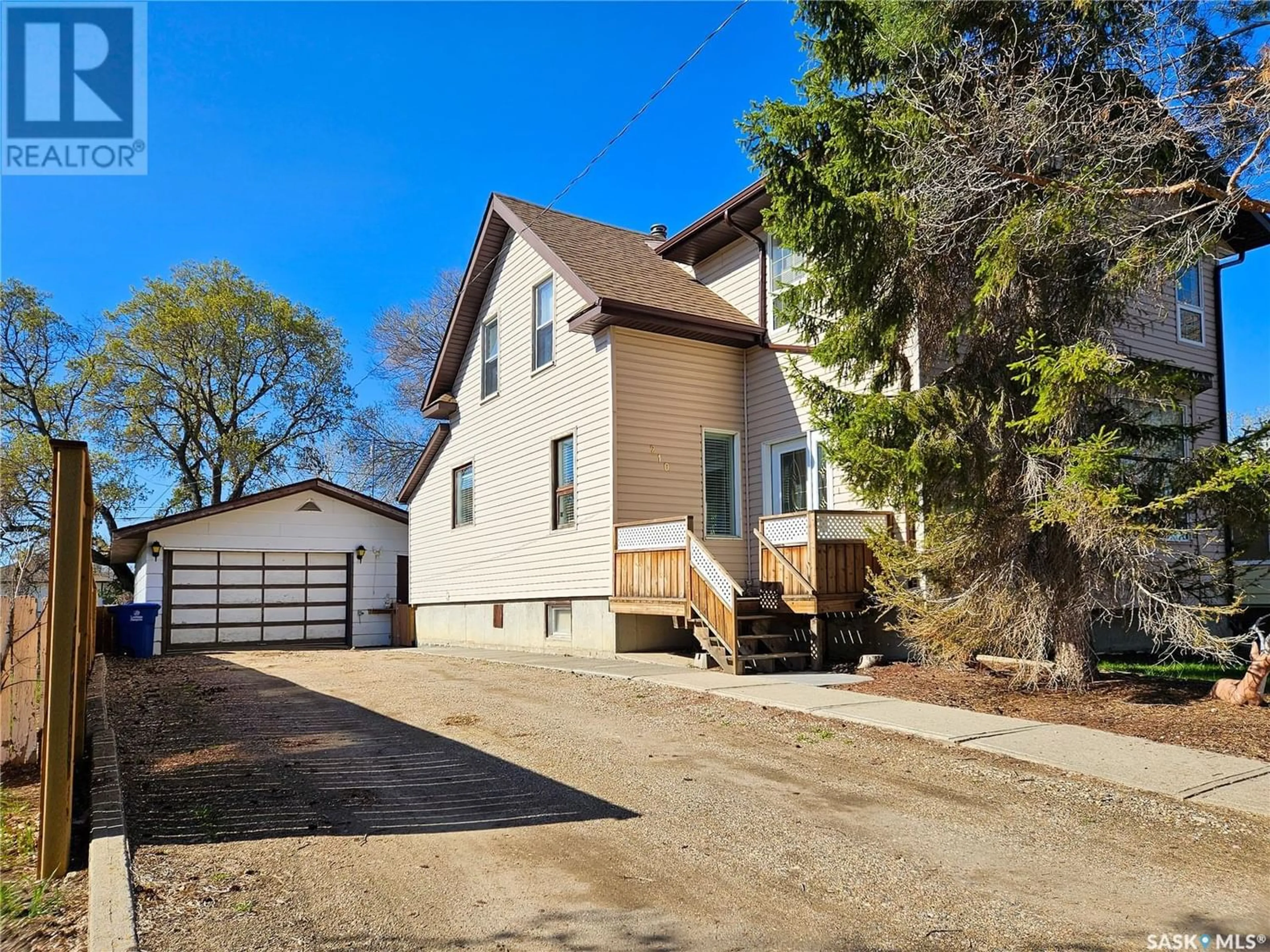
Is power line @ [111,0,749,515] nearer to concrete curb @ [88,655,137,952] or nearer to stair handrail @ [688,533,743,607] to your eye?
stair handrail @ [688,533,743,607]

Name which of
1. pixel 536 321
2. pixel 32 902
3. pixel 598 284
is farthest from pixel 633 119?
pixel 32 902

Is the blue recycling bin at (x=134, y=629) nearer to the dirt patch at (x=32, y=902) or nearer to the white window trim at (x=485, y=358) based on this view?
the white window trim at (x=485, y=358)

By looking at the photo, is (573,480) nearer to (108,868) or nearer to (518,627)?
(518,627)

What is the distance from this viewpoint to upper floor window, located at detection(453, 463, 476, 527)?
19.6 metres

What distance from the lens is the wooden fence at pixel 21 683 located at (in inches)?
244

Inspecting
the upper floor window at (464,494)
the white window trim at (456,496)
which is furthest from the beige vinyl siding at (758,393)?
the upper floor window at (464,494)

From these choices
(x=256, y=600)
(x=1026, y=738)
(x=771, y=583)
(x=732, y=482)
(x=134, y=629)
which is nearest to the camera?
(x=1026, y=738)

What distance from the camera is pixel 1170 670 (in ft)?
36.8

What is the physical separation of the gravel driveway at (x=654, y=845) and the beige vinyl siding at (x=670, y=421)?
651 cm

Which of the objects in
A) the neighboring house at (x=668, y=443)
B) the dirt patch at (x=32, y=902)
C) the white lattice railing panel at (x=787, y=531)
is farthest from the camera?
the neighboring house at (x=668, y=443)

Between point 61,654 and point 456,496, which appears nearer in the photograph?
point 61,654

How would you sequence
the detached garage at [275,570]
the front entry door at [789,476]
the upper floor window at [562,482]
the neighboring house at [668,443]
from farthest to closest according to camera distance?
the detached garage at [275,570] → the upper floor window at [562,482] → the front entry door at [789,476] → the neighboring house at [668,443]

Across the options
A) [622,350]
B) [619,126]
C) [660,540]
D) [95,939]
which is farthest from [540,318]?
[95,939]

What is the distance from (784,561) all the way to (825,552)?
1.97 feet
